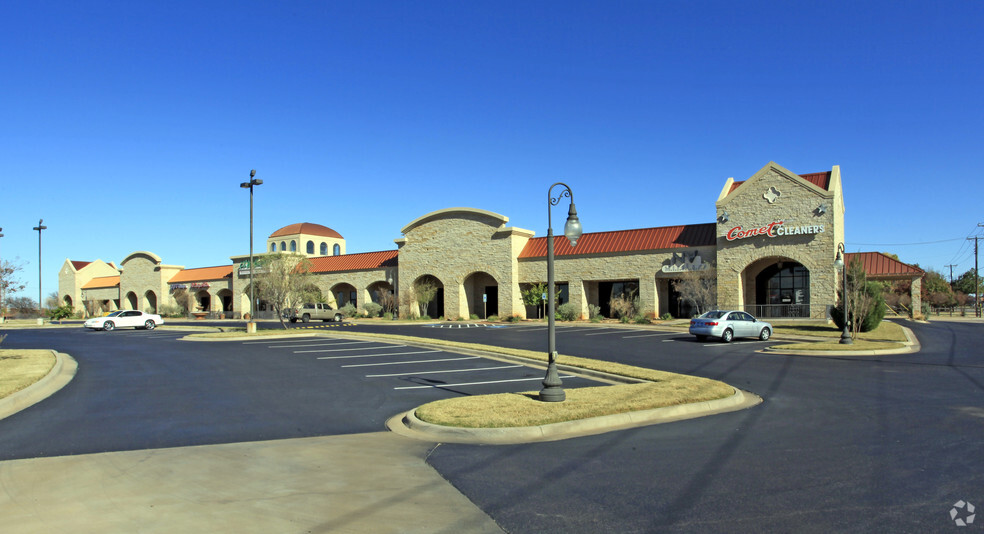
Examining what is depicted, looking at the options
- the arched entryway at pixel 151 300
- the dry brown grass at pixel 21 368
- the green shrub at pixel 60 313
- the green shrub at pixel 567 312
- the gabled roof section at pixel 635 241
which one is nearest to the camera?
the dry brown grass at pixel 21 368

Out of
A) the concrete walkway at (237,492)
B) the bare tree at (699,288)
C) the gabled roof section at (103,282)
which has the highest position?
the gabled roof section at (103,282)

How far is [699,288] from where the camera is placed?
35844mm

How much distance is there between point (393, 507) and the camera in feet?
19.0

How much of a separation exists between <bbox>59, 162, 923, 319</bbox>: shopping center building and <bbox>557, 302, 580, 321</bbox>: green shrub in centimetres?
46

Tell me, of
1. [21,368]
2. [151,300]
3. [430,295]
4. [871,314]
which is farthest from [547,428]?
[151,300]

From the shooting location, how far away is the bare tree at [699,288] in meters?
35.9

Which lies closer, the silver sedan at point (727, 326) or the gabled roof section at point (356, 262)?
the silver sedan at point (727, 326)

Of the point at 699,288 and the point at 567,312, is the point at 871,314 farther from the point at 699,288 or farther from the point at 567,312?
the point at 567,312

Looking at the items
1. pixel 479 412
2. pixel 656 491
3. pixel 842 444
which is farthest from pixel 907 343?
pixel 656 491

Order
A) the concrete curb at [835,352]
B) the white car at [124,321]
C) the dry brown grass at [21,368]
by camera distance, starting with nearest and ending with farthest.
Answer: the dry brown grass at [21,368] < the concrete curb at [835,352] < the white car at [124,321]

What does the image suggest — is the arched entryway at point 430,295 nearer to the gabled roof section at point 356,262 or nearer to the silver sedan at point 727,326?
the gabled roof section at point 356,262

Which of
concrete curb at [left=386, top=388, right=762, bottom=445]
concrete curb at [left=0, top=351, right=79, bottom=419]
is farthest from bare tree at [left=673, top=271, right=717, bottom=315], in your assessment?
concrete curb at [left=0, top=351, right=79, bottom=419]

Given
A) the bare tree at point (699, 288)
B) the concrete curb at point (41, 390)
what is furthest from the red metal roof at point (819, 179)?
the concrete curb at point (41, 390)

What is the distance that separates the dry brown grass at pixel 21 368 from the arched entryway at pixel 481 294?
30232mm
